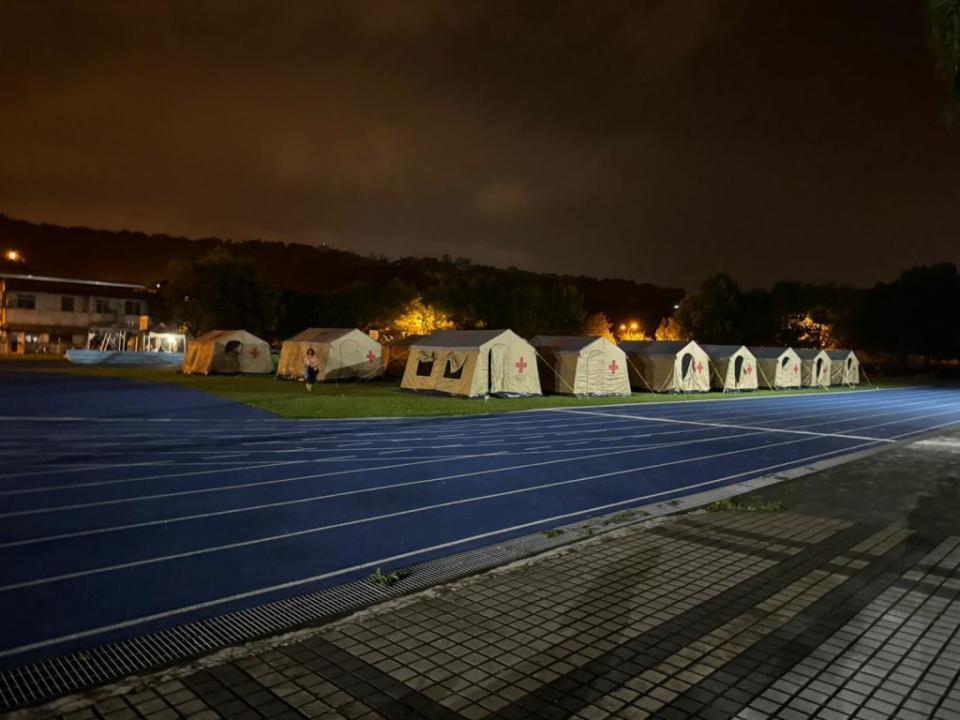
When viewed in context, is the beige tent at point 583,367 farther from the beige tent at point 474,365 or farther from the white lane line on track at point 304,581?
the white lane line on track at point 304,581

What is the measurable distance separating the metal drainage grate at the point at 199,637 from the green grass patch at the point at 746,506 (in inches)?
135

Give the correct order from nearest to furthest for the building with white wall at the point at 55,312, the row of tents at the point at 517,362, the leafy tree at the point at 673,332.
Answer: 1. the row of tents at the point at 517,362
2. the building with white wall at the point at 55,312
3. the leafy tree at the point at 673,332

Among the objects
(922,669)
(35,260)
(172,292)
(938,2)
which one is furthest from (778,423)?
(35,260)

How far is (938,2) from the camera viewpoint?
6.87 meters

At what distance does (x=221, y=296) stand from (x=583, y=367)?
3934 centimetres

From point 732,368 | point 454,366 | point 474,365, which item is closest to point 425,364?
point 454,366

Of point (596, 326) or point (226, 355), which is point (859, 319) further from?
point (226, 355)

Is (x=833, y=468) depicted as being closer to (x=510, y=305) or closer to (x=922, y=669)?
(x=922, y=669)

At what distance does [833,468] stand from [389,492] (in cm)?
769

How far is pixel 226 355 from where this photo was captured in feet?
108

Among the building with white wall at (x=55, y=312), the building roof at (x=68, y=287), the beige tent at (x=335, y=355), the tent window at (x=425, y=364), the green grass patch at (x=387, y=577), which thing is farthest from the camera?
the building roof at (x=68, y=287)

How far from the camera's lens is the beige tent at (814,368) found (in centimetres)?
Answer: 3788

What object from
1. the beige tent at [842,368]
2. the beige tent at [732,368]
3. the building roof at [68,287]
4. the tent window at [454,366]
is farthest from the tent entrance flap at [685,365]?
the building roof at [68,287]

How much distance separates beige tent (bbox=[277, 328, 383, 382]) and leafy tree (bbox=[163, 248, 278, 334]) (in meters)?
26.8
